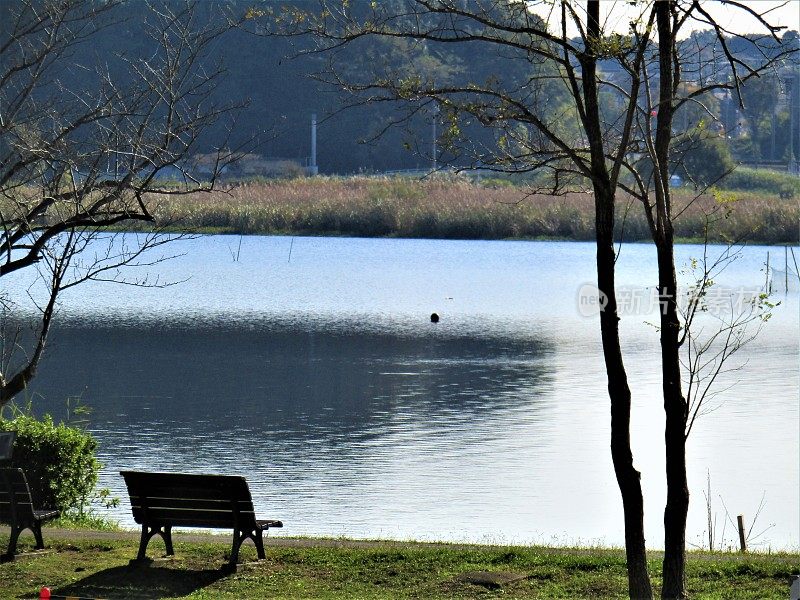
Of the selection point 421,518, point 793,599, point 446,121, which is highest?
point 446,121

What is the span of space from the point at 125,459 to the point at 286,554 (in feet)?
19.4

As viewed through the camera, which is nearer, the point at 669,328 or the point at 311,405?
the point at 669,328

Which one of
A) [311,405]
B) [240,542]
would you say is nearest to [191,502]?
[240,542]

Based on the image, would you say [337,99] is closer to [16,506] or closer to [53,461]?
[53,461]

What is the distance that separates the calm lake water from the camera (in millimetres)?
11703

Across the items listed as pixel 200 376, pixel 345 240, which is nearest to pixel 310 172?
pixel 345 240

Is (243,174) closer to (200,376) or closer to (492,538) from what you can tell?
(200,376)

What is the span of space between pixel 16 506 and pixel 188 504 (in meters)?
1.03

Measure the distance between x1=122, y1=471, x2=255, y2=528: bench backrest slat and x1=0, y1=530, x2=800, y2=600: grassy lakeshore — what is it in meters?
0.26

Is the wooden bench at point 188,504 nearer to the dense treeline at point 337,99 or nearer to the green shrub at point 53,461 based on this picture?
the green shrub at point 53,461

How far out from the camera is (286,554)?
7.77 m

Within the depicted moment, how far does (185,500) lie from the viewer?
7.59 metres

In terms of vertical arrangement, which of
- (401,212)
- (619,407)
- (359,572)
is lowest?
(359,572)

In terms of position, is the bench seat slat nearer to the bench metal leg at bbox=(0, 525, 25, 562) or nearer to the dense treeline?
the bench metal leg at bbox=(0, 525, 25, 562)
